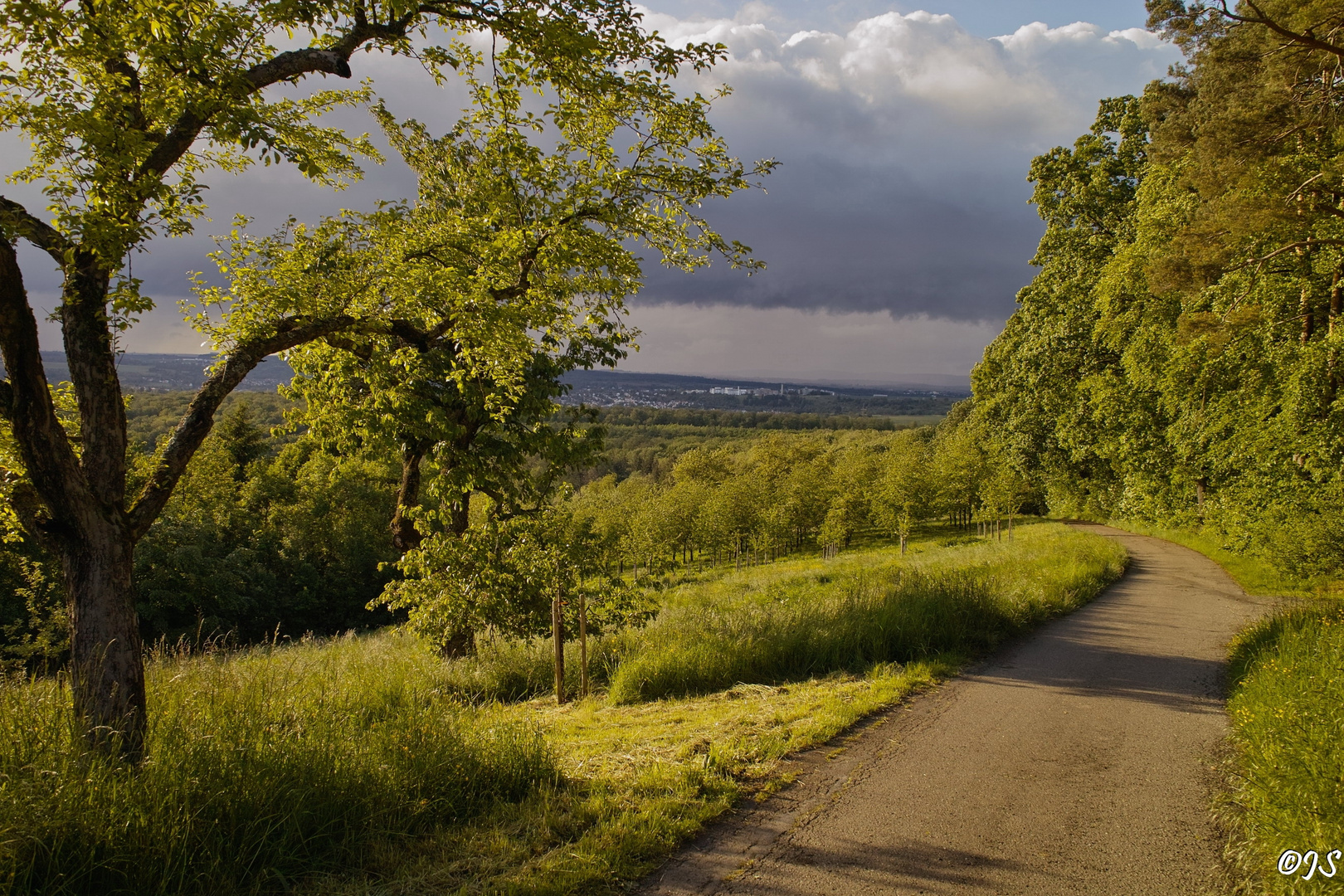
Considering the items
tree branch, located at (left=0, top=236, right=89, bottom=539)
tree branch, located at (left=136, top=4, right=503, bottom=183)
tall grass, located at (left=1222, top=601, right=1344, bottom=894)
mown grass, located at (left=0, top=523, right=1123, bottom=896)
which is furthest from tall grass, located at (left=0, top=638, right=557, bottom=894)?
tall grass, located at (left=1222, top=601, right=1344, bottom=894)

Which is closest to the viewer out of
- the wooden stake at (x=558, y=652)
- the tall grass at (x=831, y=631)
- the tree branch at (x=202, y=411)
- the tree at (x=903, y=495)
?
the tree branch at (x=202, y=411)

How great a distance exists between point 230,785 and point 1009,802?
17.3ft

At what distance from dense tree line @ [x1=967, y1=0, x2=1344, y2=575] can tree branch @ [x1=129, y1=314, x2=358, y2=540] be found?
1344 centimetres

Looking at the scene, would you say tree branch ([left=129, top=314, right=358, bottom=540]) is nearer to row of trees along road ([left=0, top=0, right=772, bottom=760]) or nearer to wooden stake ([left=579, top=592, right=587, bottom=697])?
row of trees along road ([left=0, top=0, right=772, bottom=760])

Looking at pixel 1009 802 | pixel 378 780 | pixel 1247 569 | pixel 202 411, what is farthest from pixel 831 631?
pixel 1247 569

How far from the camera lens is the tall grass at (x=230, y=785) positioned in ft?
10.7

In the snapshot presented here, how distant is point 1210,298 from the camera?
20438 mm

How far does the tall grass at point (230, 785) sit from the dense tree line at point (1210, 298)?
13.9 meters

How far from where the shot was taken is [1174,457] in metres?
27.6

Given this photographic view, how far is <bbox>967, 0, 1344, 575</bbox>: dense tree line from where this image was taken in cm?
1409

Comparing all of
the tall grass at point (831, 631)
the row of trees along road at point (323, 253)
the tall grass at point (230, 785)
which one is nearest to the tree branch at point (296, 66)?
the row of trees along road at point (323, 253)

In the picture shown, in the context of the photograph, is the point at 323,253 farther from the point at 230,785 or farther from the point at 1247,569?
A: the point at 1247,569

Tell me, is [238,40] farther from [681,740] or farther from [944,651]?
[944,651]

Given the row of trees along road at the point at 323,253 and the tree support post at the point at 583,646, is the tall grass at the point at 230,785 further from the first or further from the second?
the tree support post at the point at 583,646
